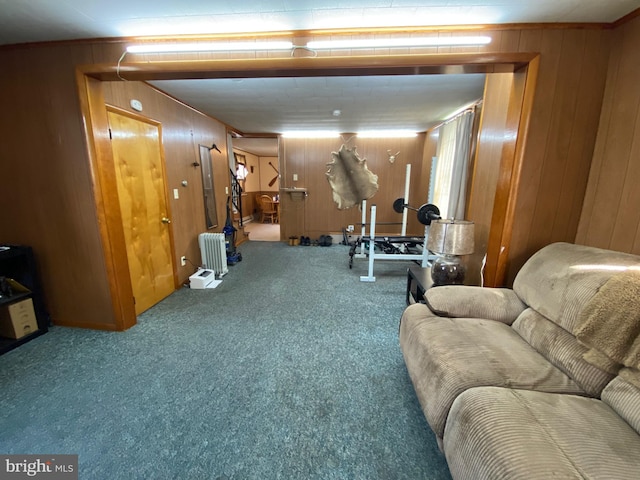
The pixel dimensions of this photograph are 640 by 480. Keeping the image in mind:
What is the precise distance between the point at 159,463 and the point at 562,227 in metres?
2.94

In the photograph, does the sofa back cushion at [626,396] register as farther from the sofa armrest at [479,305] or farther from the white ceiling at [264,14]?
the white ceiling at [264,14]

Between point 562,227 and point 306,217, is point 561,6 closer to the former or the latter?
point 562,227

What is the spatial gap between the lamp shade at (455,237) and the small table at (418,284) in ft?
1.28

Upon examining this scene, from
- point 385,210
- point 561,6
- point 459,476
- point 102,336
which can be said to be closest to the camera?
point 459,476

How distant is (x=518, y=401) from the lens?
3.26ft

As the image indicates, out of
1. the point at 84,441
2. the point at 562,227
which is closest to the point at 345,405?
the point at 84,441

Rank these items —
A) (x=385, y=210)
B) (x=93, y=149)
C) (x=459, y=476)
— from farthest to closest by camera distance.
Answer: (x=385, y=210) < (x=93, y=149) < (x=459, y=476)

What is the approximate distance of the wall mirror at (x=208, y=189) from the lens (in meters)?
3.94

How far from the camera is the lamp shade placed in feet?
6.52

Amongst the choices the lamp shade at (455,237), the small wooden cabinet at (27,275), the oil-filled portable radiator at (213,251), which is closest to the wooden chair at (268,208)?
the oil-filled portable radiator at (213,251)

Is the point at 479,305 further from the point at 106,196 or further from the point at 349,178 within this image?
the point at 106,196

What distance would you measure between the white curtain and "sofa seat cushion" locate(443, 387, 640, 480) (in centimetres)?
284

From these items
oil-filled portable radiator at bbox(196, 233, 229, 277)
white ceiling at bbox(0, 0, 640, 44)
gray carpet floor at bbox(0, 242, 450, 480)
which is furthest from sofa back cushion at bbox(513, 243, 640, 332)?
oil-filled portable radiator at bbox(196, 233, 229, 277)

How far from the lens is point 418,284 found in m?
2.34
